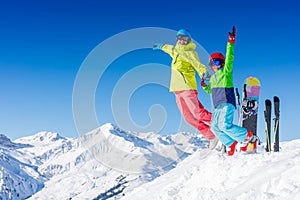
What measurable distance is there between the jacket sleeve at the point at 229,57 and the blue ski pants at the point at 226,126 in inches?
34.8

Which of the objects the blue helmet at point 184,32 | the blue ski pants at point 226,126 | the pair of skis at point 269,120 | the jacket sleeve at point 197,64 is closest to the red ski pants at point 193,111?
the blue ski pants at point 226,126

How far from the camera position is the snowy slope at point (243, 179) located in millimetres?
6480

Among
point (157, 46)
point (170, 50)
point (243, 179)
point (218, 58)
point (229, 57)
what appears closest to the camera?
point (243, 179)

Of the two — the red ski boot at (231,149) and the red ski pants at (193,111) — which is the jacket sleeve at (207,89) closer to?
the red ski pants at (193,111)

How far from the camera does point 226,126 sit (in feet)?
32.0

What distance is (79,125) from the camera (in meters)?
10.8

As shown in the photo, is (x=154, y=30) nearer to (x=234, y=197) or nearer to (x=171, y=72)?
(x=171, y=72)

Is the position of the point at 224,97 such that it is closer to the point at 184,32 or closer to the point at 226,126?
the point at 226,126

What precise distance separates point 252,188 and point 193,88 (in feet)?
13.0

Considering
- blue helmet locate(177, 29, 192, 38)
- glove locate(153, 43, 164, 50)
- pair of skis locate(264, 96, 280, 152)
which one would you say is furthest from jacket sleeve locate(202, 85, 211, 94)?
pair of skis locate(264, 96, 280, 152)

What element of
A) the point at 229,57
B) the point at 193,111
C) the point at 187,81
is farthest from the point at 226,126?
the point at 229,57

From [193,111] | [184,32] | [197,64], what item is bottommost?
[193,111]

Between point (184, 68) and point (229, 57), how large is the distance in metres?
1.36

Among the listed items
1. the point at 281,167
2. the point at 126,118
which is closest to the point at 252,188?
the point at 281,167
